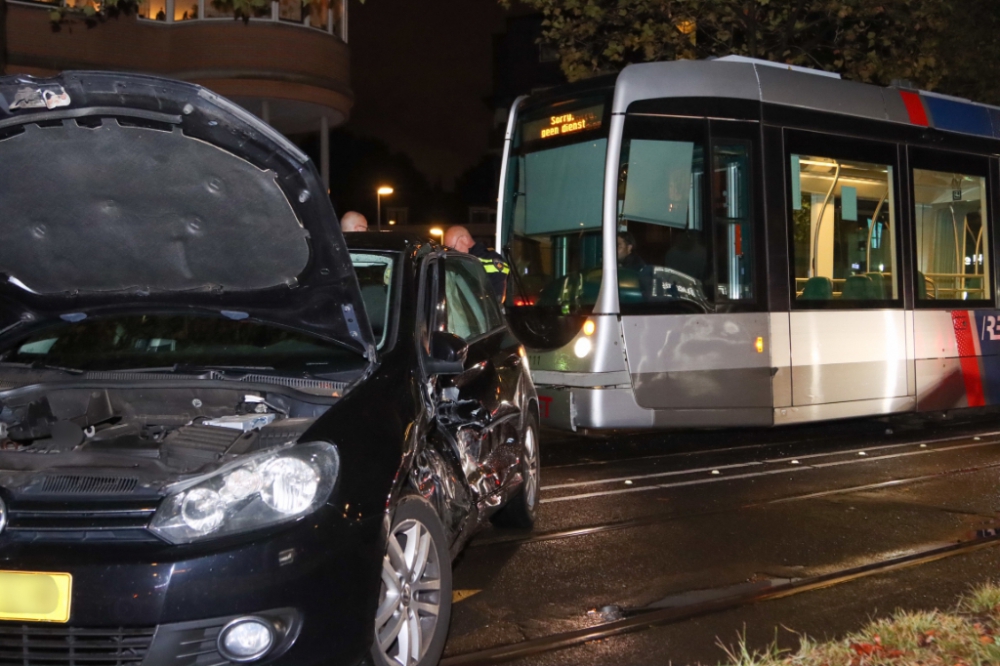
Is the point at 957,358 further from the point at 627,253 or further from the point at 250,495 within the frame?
the point at 250,495

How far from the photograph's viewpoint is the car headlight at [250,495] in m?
3.53

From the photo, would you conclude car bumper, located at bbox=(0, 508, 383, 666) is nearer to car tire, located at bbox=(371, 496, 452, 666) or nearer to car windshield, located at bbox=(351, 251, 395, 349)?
car tire, located at bbox=(371, 496, 452, 666)

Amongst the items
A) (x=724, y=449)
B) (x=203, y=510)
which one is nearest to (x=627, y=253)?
(x=724, y=449)

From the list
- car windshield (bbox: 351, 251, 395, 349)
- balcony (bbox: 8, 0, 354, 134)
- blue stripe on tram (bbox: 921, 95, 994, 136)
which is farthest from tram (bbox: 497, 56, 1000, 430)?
balcony (bbox: 8, 0, 354, 134)

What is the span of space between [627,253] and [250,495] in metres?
6.28

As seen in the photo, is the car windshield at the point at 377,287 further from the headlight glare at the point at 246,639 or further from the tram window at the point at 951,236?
the tram window at the point at 951,236

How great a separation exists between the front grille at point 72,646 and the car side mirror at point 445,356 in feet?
5.95

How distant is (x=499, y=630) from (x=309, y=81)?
64.7ft

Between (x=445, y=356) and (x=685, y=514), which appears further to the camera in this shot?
(x=685, y=514)

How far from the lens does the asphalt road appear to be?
4984mm

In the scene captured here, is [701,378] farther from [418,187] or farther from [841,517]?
[418,187]

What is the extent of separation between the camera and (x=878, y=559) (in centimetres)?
625

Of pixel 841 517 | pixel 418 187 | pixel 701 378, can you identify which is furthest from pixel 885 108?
pixel 418 187

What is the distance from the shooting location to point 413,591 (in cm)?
413
